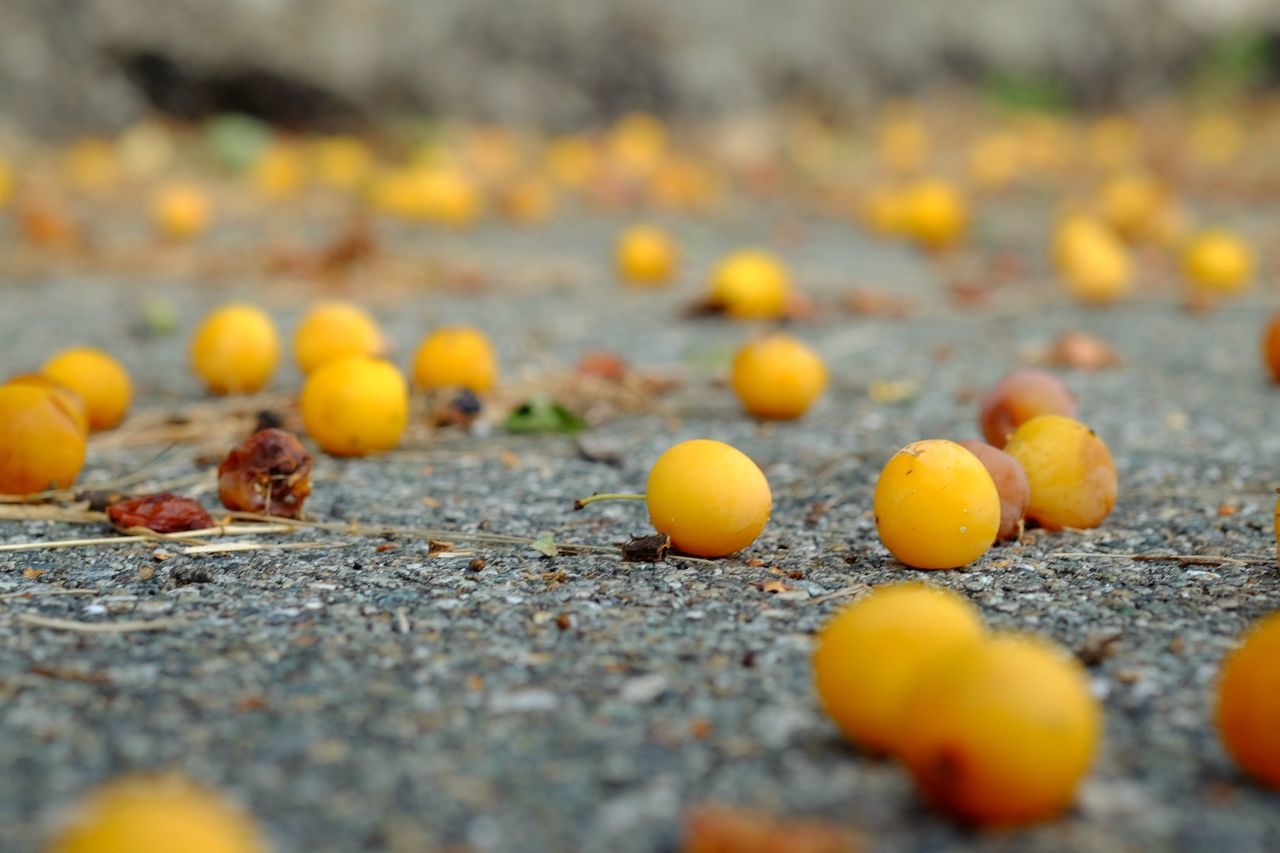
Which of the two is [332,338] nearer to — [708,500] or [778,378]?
[778,378]

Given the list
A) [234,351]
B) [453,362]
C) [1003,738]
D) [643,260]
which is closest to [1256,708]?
[1003,738]

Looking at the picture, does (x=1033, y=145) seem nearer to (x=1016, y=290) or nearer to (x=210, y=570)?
(x=1016, y=290)

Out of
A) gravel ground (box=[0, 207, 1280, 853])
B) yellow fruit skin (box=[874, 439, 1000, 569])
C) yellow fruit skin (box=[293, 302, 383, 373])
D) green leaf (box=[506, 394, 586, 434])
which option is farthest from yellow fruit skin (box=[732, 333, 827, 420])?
yellow fruit skin (box=[874, 439, 1000, 569])

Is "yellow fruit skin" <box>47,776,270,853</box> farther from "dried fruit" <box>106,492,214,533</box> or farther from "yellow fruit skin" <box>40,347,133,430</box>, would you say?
"yellow fruit skin" <box>40,347,133,430</box>

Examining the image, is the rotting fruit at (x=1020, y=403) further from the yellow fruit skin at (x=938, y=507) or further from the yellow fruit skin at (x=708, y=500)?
the yellow fruit skin at (x=708, y=500)

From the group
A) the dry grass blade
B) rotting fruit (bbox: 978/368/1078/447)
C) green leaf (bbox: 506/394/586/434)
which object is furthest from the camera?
green leaf (bbox: 506/394/586/434)

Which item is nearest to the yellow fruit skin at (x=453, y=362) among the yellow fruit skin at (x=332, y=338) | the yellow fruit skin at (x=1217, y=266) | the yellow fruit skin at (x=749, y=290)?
the yellow fruit skin at (x=332, y=338)
